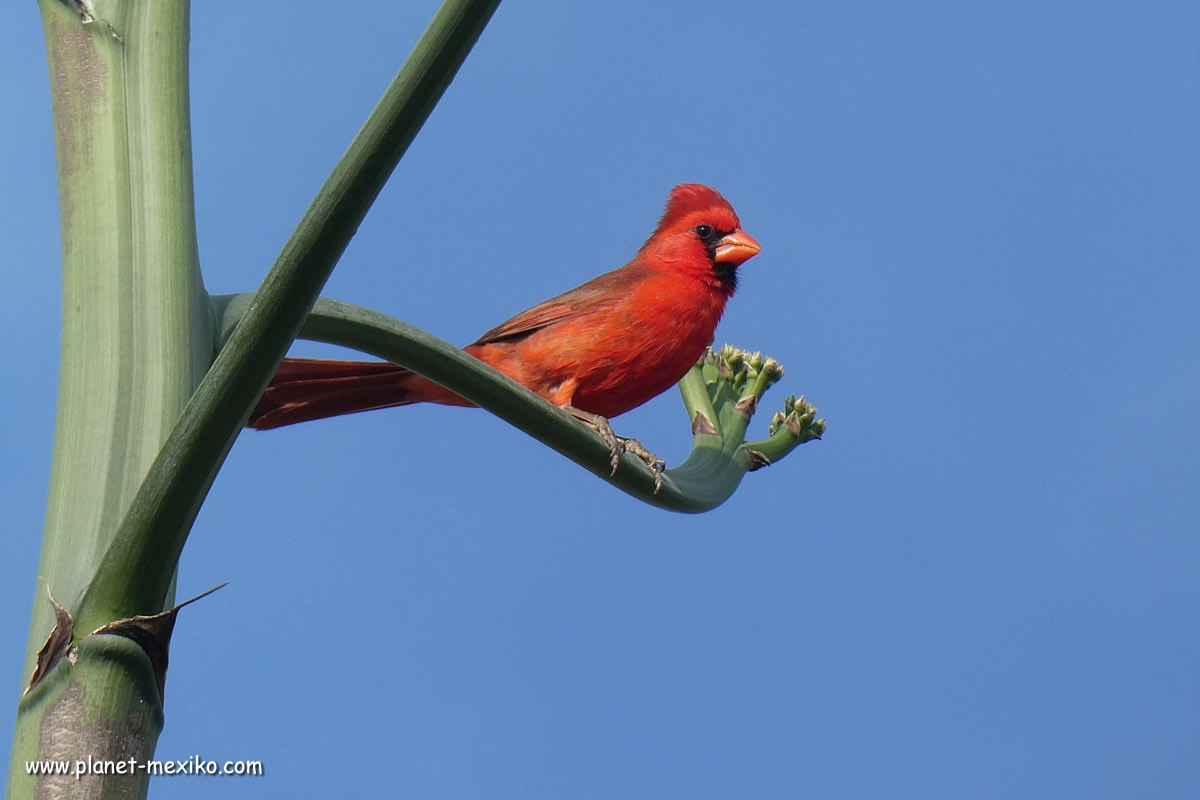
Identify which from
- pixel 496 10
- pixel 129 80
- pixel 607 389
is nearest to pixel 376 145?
pixel 496 10

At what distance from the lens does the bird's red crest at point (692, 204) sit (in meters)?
3.62

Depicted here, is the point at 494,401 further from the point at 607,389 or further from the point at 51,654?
the point at 607,389

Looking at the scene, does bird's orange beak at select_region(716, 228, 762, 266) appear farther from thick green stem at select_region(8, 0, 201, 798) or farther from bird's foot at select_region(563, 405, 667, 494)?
thick green stem at select_region(8, 0, 201, 798)

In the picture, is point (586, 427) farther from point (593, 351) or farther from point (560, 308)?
point (560, 308)

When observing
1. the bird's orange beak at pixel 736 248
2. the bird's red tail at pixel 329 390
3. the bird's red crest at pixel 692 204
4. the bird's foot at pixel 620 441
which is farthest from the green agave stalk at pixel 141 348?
the bird's red crest at pixel 692 204

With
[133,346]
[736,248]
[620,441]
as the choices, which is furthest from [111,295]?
[736,248]

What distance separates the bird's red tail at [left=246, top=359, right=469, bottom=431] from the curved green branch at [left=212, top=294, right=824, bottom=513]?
2.10 ft

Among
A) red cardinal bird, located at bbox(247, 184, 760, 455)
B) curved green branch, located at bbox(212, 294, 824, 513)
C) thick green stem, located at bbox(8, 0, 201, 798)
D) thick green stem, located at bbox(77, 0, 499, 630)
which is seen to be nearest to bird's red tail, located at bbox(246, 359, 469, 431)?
red cardinal bird, located at bbox(247, 184, 760, 455)

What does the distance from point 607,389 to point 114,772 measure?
2.27 metres

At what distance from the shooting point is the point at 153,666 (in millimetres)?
936

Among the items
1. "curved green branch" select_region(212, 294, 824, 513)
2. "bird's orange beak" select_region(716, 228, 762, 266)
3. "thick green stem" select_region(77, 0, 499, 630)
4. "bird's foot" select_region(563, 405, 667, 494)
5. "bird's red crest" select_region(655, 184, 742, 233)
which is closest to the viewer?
"thick green stem" select_region(77, 0, 499, 630)

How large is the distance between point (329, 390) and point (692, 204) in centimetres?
133

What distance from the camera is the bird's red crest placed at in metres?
3.62

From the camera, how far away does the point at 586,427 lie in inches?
57.8
